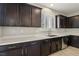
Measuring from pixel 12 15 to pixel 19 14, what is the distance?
207 millimetres

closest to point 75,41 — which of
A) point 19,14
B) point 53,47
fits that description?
point 53,47

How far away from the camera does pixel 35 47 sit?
2.15 metres

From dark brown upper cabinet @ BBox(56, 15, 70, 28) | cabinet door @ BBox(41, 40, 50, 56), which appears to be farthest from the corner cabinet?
dark brown upper cabinet @ BBox(56, 15, 70, 28)

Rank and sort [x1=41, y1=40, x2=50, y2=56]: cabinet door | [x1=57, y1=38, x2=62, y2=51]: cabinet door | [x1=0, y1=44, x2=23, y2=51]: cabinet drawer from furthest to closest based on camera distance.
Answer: [x1=57, y1=38, x2=62, y2=51]: cabinet door → [x1=41, y1=40, x2=50, y2=56]: cabinet door → [x1=0, y1=44, x2=23, y2=51]: cabinet drawer

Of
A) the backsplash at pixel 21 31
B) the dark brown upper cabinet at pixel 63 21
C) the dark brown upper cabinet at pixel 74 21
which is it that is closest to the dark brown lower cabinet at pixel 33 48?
the backsplash at pixel 21 31

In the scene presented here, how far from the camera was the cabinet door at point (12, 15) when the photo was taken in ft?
6.26

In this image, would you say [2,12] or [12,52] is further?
[2,12]

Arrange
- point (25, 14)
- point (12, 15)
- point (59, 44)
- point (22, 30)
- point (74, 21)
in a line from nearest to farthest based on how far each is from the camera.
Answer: point (12, 15) → point (25, 14) → point (22, 30) → point (59, 44) → point (74, 21)

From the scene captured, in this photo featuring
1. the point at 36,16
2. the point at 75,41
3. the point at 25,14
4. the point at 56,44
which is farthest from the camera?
the point at 75,41

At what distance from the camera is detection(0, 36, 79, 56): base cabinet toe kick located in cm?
163

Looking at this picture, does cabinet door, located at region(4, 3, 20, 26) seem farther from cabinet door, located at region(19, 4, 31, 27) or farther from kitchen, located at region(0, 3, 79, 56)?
cabinet door, located at region(19, 4, 31, 27)

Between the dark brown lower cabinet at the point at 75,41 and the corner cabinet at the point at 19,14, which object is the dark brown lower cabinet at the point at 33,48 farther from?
the dark brown lower cabinet at the point at 75,41

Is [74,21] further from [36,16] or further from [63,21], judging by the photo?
[36,16]

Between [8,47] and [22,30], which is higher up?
[22,30]
